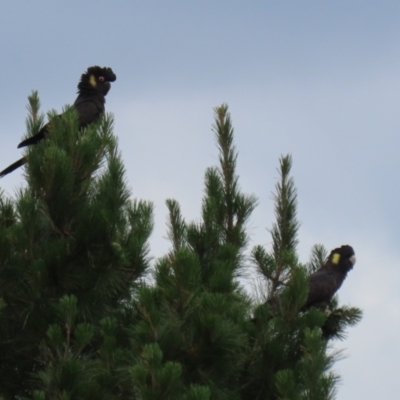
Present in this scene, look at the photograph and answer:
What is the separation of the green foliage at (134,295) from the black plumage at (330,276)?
12.7 inches

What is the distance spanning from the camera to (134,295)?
7633 mm

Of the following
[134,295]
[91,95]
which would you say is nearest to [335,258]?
[134,295]

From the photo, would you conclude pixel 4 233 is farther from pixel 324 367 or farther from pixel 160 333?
pixel 324 367

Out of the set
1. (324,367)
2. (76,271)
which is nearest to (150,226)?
(76,271)

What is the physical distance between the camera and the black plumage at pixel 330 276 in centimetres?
820

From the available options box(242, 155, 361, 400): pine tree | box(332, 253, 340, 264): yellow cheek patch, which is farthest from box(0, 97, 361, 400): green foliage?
box(332, 253, 340, 264): yellow cheek patch

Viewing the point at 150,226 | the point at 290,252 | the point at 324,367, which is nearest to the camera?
the point at 324,367

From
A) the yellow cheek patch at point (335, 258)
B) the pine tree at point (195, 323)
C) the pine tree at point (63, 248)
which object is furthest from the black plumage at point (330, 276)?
the pine tree at point (63, 248)

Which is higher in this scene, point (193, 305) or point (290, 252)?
point (290, 252)

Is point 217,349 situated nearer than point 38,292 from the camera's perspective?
Yes

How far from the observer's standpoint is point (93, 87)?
409 inches

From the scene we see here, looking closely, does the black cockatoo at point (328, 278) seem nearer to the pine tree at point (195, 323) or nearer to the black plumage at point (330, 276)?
the black plumage at point (330, 276)

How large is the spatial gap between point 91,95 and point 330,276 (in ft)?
9.79

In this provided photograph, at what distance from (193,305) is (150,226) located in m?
1.08
